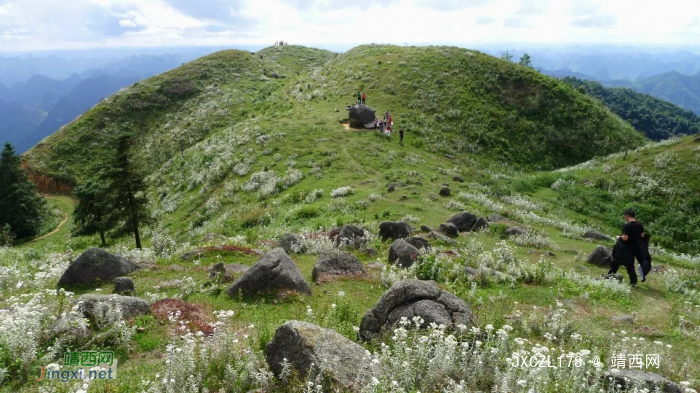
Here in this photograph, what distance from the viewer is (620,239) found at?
14.6 m

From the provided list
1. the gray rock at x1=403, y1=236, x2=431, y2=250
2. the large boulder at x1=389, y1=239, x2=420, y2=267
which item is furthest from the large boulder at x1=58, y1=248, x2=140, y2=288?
the gray rock at x1=403, y1=236, x2=431, y2=250

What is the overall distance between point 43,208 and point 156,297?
60.8m

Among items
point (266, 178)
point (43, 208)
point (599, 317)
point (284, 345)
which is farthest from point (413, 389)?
point (43, 208)

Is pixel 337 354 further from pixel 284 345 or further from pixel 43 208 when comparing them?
pixel 43 208

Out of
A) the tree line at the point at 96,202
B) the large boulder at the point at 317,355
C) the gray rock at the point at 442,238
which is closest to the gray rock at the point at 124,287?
the large boulder at the point at 317,355

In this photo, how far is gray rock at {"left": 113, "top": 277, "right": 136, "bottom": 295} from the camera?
1264 centimetres

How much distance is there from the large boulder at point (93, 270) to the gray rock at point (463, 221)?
17629 millimetres

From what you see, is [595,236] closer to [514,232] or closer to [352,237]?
[514,232]

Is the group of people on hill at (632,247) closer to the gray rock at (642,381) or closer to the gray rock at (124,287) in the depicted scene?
the gray rock at (642,381)

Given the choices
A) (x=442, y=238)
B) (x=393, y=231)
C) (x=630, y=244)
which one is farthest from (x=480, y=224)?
(x=630, y=244)

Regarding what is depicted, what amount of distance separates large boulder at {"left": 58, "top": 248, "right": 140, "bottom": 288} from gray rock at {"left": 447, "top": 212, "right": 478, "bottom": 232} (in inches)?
694

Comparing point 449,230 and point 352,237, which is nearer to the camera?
point 352,237

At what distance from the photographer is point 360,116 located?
49.5m

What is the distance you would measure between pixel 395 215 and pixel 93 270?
1688cm
